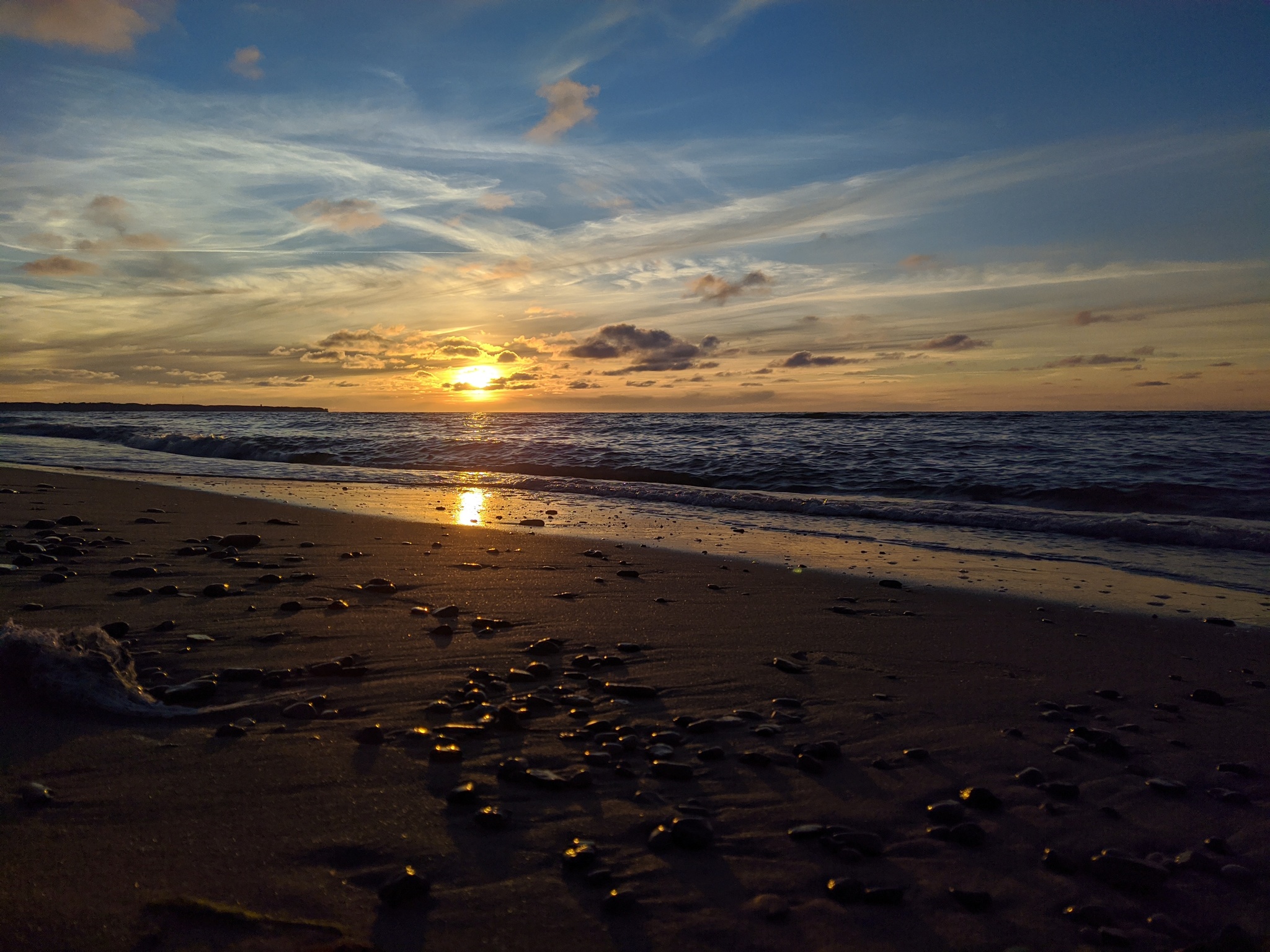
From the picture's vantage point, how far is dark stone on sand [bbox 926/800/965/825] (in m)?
2.72

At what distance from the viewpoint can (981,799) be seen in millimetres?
2861

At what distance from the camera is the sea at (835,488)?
943 cm

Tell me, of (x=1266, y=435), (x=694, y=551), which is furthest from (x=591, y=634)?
(x=1266, y=435)

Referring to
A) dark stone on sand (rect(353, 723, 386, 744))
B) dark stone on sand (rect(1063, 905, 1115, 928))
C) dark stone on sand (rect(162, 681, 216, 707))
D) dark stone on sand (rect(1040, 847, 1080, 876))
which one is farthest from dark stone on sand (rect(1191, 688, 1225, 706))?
dark stone on sand (rect(162, 681, 216, 707))

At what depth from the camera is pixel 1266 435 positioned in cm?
3056

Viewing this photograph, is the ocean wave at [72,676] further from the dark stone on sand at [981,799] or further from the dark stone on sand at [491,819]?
the dark stone on sand at [981,799]

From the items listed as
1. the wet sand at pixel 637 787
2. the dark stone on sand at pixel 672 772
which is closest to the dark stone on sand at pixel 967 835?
the wet sand at pixel 637 787

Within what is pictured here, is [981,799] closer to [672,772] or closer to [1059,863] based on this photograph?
[1059,863]

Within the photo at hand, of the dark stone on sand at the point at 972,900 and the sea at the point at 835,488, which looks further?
the sea at the point at 835,488

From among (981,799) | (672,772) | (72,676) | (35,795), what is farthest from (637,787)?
(72,676)

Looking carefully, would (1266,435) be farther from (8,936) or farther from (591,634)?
(8,936)

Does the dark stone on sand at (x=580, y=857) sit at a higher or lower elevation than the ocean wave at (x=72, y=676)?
lower

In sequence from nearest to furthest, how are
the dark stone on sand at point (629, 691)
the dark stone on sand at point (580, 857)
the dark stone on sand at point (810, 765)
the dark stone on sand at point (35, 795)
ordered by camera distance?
1. the dark stone on sand at point (580, 857)
2. the dark stone on sand at point (35, 795)
3. the dark stone on sand at point (810, 765)
4. the dark stone on sand at point (629, 691)

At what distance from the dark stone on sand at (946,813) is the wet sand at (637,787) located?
0.8 inches
